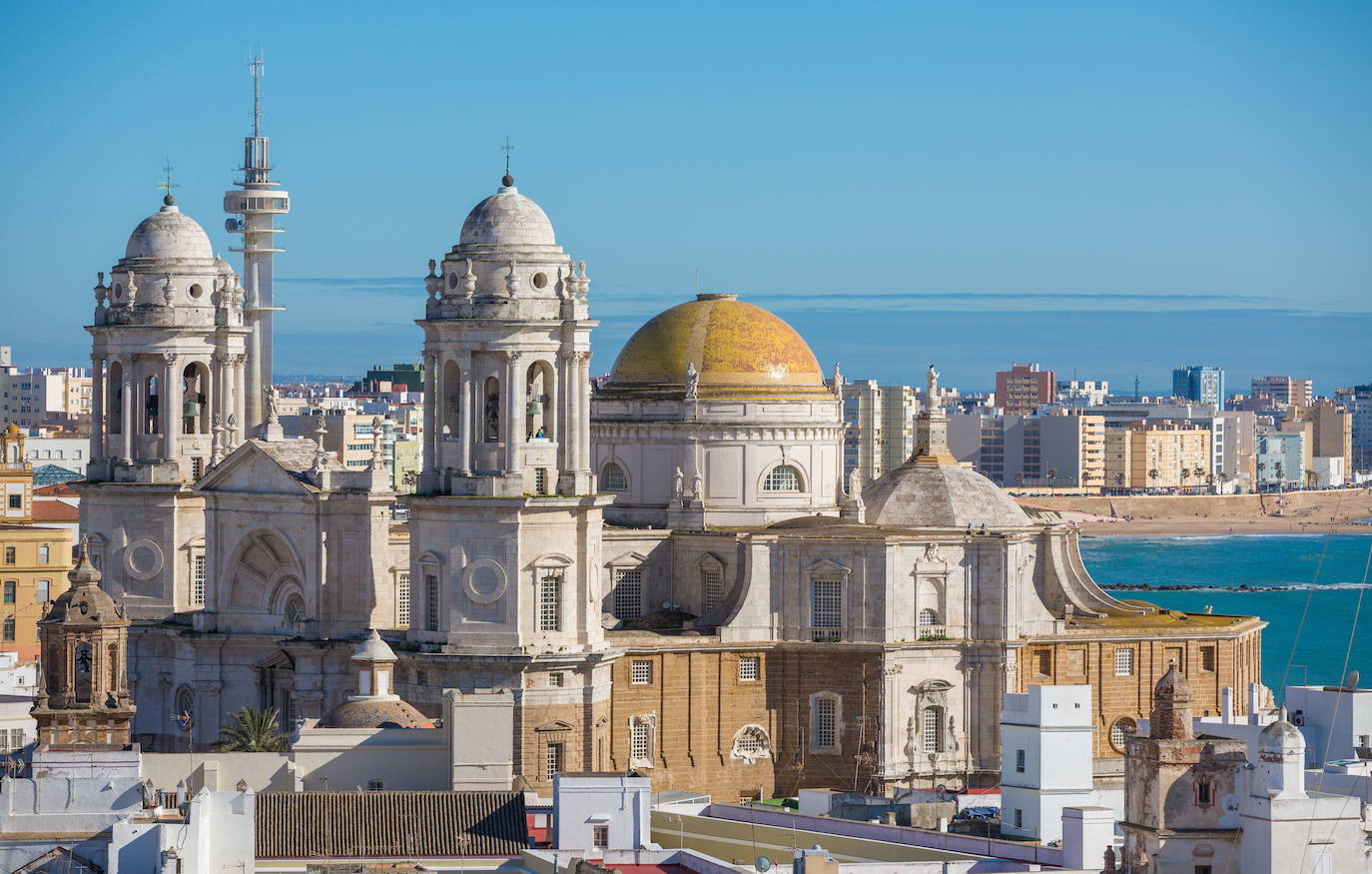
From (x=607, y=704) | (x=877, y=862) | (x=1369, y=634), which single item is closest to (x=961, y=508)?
(x=607, y=704)

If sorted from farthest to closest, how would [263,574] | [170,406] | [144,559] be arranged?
[170,406] → [144,559] → [263,574]

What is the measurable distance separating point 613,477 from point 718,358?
4197mm

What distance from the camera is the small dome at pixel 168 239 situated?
292 feet

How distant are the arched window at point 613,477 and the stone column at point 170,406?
1104cm

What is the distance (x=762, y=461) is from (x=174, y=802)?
90.5 feet

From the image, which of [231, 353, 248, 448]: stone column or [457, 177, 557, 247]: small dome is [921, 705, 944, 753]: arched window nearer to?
[457, 177, 557, 247]: small dome

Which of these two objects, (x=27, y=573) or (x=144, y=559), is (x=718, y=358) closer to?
(x=144, y=559)

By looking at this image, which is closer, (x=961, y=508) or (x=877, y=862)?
(x=877, y=862)

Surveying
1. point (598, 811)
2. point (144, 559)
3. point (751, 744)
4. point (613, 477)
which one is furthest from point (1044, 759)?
point (144, 559)

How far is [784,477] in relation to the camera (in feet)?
294

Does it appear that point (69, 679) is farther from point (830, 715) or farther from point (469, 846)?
point (830, 715)

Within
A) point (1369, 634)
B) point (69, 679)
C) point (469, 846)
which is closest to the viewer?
point (469, 846)

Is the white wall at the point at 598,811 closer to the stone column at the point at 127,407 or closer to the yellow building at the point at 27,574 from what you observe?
the stone column at the point at 127,407

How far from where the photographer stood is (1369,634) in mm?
177750
